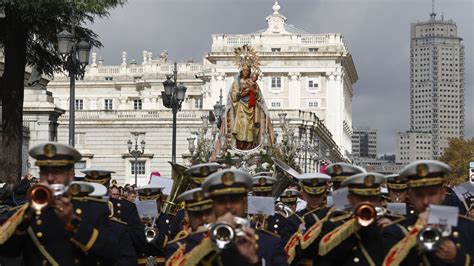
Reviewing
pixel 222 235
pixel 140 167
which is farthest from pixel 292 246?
pixel 140 167

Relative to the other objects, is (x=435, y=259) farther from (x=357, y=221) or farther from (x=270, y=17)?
(x=270, y=17)

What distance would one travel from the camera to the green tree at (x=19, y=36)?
27.0 meters

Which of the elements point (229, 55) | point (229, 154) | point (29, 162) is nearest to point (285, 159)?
point (229, 154)

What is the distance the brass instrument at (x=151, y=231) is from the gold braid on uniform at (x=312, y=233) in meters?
4.89

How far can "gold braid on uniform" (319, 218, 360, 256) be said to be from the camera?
28.4ft

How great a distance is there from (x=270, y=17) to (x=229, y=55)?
1127 centimetres

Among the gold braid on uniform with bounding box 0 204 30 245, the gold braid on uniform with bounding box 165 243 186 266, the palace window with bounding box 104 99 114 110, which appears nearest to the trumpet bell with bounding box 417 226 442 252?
the gold braid on uniform with bounding box 165 243 186 266

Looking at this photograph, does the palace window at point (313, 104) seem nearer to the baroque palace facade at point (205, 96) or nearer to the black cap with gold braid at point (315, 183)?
the baroque palace facade at point (205, 96)

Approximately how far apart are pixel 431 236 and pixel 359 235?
1.28 metres

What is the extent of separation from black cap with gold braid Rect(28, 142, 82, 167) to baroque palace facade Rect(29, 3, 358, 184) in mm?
71907

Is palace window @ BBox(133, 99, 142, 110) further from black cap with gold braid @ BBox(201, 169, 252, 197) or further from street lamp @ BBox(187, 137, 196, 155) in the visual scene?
black cap with gold braid @ BBox(201, 169, 252, 197)

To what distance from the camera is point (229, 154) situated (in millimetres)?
33812

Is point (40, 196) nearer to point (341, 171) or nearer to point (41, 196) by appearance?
point (41, 196)

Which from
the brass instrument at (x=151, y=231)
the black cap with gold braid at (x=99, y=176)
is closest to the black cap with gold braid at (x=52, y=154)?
the black cap with gold braid at (x=99, y=176)
